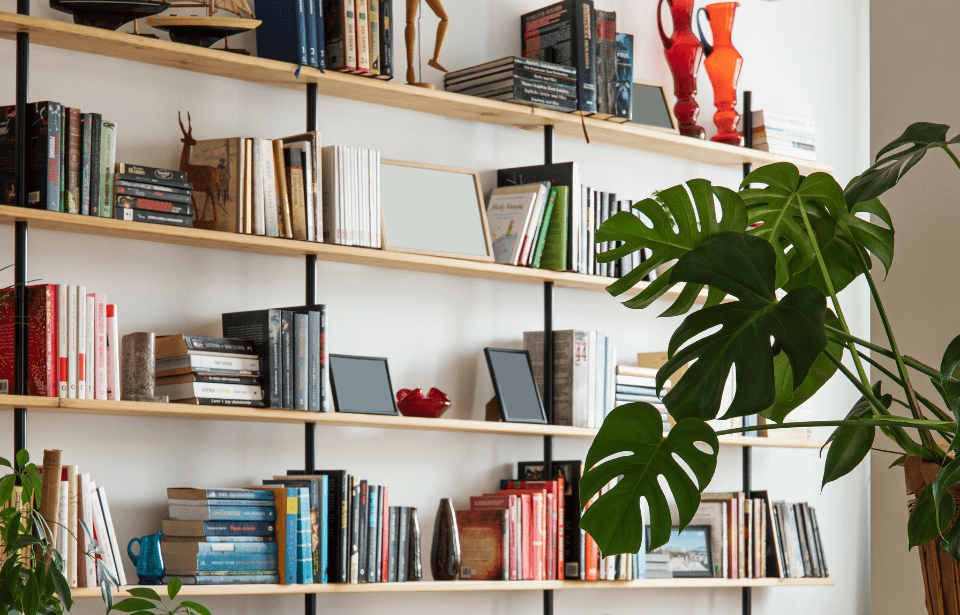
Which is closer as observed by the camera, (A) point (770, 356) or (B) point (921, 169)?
(A) point (770, 356)

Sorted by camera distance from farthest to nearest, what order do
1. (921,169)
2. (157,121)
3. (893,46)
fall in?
(893,46) < (921,169) < (157,121)

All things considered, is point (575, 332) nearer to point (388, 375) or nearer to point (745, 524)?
point (388, 375)

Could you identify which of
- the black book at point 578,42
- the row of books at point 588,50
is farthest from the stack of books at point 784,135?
the black book at point 578,42

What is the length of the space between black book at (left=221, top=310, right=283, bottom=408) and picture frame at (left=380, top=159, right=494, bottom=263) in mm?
416

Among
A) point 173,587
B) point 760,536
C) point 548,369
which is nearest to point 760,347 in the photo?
point 173,587

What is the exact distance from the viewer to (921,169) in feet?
10.7

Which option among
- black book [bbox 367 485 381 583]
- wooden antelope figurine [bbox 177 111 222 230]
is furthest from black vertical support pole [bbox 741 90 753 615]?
wooden antelope figurine [bbox 177 111 222 230]

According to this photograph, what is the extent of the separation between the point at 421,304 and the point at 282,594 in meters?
0.93

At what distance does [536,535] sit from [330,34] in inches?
60.1

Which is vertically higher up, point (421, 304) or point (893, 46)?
point (893, 46)

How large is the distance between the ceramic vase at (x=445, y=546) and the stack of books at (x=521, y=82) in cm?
121

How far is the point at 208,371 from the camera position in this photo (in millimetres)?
2643

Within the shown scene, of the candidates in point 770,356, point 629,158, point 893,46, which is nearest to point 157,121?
point 629,158

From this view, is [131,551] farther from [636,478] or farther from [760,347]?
[760,347]
